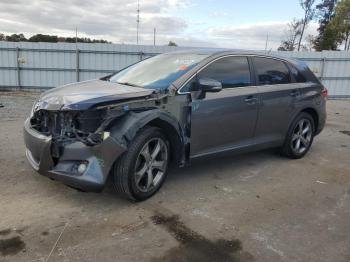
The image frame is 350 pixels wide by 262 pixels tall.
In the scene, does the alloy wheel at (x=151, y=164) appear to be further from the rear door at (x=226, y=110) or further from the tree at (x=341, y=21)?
the tree at (x=341, y=21)

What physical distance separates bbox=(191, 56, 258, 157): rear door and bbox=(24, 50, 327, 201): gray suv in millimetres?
13

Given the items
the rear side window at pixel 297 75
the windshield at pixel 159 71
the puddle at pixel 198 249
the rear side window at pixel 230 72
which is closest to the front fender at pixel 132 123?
the windshield at pixel 159 71

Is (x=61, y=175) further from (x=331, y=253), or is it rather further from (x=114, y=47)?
(x=114, y=47)

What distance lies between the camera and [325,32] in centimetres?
3431

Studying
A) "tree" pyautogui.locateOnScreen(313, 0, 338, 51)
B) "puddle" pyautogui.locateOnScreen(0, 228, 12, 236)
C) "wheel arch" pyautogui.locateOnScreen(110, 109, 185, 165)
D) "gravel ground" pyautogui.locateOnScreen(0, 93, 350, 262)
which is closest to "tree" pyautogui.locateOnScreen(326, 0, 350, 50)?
"tree" pyautogui.locateOnScreen(313, 0, 338, 51)

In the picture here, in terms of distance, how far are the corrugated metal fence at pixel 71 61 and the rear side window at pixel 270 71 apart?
10.4 meters

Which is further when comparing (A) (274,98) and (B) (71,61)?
(B) (71,61)

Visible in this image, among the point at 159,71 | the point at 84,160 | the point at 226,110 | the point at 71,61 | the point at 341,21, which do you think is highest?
the point at 341,21

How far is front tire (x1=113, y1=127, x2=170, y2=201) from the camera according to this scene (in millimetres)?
3599

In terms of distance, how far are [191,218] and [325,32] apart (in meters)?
35.5

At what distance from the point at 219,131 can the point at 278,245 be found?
170 cm

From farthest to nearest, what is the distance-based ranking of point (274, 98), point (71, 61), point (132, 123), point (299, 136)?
1. point (71, 61)
2. point (299, 136)
3. point (274, 98)
4. point (132, 123)

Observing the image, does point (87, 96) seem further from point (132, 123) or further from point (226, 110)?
point (226, 110)

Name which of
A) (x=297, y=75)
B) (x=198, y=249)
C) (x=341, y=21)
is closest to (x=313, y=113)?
(x=297, y=75)
